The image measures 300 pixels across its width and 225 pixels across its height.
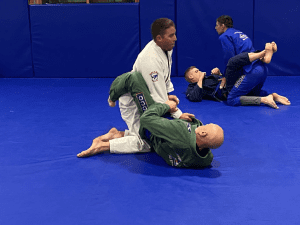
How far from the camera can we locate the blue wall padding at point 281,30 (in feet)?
22.6

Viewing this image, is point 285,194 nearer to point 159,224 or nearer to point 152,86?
point 159,224

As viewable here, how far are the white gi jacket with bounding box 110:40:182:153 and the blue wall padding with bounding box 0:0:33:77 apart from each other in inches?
Result: 179

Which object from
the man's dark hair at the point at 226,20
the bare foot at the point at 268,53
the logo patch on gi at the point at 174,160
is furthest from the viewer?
the man's dark hair at the point at 226,20

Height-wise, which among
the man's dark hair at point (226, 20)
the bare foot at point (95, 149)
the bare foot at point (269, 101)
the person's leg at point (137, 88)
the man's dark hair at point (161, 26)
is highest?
the man's dark hair at point (161, 26)

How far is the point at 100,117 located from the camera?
4645 mm

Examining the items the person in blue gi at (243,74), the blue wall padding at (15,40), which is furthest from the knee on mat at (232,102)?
the blue wall padding at (15,40)

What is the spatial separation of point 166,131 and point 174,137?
0.27 feet

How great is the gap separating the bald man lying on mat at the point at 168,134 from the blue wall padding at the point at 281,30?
4374 mm

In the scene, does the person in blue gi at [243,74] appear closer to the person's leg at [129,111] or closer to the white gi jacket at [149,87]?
the white gi jacket at [149,87]

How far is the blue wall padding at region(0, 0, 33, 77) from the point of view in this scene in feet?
23.7

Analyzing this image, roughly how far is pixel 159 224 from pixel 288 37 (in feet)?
19.0

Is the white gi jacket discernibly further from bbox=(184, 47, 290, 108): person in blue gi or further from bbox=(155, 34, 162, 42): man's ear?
bbox=(184, 47, 290, 108): person in blue gi

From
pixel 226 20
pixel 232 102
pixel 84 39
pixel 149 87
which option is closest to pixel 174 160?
pixel 149 87

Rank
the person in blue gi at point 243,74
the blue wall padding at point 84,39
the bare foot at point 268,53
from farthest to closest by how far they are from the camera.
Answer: the blue wall padding at point 84,39 → the person in blue gi at point 243,74 → the bare foot at point 268,53
